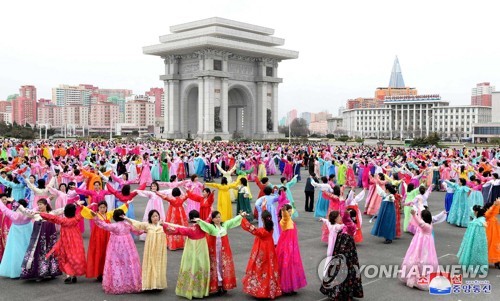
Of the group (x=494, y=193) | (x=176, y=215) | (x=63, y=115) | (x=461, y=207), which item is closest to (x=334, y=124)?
(x=63, y=115)

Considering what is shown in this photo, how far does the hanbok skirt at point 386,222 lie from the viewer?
34.6 ft

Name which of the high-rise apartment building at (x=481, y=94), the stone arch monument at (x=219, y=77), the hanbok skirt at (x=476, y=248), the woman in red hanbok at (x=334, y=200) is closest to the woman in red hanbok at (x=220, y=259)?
the woman in red hanbok at (x=334, y=200)

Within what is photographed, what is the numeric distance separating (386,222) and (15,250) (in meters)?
7.19

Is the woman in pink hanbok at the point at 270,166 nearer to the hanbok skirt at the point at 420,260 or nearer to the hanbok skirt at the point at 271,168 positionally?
the hanbok skirt at the point at 271,168

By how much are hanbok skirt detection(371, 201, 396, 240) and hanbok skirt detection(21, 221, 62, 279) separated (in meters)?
6.52

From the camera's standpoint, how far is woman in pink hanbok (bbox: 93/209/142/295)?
7.16 meters

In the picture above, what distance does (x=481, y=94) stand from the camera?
522ft

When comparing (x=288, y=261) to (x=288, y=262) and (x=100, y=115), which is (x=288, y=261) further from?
(x=100, y=115)

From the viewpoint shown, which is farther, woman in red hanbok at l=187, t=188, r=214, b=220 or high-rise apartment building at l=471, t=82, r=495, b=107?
high-rise apartment building at l=471, t=82, r=495, b=107

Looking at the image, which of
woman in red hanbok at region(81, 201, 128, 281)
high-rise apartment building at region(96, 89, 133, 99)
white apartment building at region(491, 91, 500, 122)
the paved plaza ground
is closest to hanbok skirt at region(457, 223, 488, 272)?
the paved plaza ground

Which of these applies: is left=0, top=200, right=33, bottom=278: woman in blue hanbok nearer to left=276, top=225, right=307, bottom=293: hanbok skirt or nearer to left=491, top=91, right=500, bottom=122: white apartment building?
left=276, top=225, right=307, bottom=293: hanbok skirt

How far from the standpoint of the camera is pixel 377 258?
30.4 ft

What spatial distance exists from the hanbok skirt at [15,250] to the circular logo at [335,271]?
480 cm

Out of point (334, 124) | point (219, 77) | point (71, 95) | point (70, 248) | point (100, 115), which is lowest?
point (70, 248)
